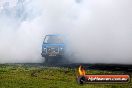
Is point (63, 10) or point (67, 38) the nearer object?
point (67, 38)

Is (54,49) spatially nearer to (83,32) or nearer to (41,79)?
(83,32)

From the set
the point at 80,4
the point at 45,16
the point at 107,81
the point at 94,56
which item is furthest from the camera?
the point at 45,16

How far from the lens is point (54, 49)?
79.0ft

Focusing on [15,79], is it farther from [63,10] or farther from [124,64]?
[63,10]

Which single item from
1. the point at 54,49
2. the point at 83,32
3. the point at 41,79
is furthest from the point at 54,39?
the point at 41,79

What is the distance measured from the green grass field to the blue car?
199 inches

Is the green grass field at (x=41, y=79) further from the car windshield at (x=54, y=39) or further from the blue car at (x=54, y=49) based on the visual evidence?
the car windshield at (x=54, y=39)

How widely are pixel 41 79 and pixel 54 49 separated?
29.7ft

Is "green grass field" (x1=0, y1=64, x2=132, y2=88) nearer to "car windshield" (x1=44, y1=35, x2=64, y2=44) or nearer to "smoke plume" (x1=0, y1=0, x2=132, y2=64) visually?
"smoke plume" (x1=0, y1=0, x2=132, y2=64)

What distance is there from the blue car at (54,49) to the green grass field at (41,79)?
16.5 ft

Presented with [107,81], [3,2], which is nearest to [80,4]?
[107,81]

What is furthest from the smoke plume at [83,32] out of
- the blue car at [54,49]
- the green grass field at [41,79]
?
the green grass field at [41,79]

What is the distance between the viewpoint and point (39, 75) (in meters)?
16.5

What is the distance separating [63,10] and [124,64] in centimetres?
1096
